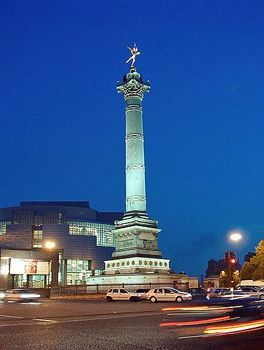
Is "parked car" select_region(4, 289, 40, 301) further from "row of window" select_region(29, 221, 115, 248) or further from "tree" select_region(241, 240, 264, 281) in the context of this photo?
"row of window" select_region(29, 221, 115, 248)

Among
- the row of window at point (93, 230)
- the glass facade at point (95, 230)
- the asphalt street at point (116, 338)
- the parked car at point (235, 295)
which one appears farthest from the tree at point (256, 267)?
the glass facade at point (95, 230)

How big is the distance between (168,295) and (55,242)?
243 ft

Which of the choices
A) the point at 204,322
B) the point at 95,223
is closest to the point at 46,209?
the point at 95,223

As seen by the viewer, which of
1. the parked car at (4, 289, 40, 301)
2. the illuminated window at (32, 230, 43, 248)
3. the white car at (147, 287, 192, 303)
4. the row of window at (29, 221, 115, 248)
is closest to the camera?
the white car at (147, 287, 192, 303)

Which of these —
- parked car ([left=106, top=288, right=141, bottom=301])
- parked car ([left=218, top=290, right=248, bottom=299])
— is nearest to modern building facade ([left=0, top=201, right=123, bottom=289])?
parked car ([left=106, top=288, right=141, bottom=301])

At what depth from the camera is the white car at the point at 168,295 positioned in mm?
31416

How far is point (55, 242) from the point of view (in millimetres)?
102938

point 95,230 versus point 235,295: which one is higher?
point 95,230

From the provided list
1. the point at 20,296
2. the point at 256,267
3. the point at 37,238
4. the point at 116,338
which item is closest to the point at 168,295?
the point at 20,296

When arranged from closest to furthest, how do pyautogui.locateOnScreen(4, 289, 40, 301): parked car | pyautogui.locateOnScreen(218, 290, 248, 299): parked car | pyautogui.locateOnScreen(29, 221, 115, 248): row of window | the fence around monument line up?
1. pyautogui.locateOnScreen(218, 290, 248, 299): parked car
2. pyautogui.locateOnScreen(4, 289, 40, 301): parked car
3. the fence around monument
4. pyautogui.locateOnScreen(29, 221, 115, 248): row of window

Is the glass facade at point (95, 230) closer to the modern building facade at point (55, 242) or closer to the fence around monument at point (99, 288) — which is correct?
the modern building facade at point (55, 242)

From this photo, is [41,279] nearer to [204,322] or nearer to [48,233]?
[48,233]

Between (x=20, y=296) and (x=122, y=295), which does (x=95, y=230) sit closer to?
(x=20, y=296)

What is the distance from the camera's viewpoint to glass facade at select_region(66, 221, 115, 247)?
121875 mm
